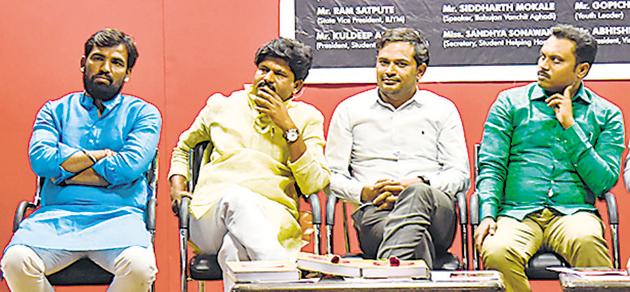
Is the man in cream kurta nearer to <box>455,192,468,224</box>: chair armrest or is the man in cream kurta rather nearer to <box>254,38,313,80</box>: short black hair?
<box>254,38,313,80</box>: short black hair

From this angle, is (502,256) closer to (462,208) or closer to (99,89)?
(462,208)

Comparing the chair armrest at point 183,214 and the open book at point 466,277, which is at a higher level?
the chair armrest at point 183,214

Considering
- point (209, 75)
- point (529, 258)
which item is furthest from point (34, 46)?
point (529, 258)

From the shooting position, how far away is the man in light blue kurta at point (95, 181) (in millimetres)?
3875

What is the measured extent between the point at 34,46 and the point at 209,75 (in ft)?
3.14

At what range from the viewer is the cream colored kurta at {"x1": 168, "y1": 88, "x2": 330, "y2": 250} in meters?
4.14

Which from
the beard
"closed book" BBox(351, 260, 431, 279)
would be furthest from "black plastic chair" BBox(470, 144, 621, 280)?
the beard

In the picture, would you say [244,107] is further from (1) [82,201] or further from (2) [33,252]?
(2) [33,252]

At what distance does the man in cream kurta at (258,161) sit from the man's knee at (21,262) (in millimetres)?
628

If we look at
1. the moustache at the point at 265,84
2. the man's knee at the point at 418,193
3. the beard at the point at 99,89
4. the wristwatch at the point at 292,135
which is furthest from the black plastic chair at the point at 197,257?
the beard at the point at 99,89

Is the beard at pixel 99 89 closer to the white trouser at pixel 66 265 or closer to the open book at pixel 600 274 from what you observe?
the white trouser at pixel 66 265

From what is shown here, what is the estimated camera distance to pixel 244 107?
4371 mm

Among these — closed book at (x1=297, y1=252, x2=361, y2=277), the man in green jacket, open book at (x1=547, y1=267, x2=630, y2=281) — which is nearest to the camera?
open book at (x1=547, y1=267, x2=630, y2=281)

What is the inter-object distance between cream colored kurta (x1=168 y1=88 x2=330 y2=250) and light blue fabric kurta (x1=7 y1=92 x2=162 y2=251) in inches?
8.4
